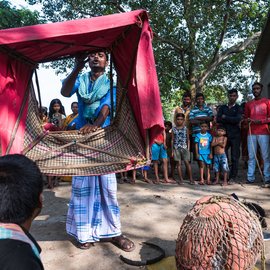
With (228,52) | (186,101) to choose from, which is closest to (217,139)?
(186,101)

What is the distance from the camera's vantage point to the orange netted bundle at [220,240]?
2.35 metres

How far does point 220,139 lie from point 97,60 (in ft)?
12.0

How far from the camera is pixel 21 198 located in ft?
4.28

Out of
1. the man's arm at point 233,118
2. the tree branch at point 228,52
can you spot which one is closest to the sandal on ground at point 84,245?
the man's arm at point 233,118

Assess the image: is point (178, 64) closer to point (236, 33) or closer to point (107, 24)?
point (236, 33)

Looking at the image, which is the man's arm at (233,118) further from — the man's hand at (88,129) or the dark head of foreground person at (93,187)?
the man's hand at (88,129)

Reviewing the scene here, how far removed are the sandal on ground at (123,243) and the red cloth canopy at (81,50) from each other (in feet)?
3.56

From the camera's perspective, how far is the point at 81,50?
336 cm

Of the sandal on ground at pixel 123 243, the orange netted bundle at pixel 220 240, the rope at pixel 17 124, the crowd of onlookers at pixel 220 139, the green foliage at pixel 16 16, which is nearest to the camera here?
the orange netted bundle at pixel 220 240

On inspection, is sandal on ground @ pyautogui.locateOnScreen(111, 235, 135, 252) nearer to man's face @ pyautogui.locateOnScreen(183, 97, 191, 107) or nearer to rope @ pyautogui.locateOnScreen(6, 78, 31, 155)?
rope @ pyautogui.locateOnScreen(6, 78, 31, 155)

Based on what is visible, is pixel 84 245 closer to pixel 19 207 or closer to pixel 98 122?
pixel 98 122

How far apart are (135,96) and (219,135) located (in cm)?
375

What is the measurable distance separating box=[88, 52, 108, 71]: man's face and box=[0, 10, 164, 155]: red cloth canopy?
9 cm

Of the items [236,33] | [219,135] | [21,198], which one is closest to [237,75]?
[236,33]
